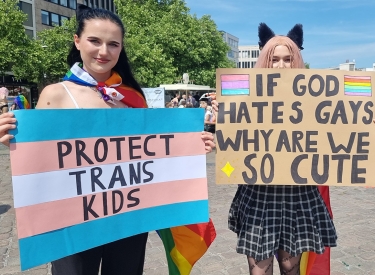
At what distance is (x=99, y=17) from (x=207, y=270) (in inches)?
92.7

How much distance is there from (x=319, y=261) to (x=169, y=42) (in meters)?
24.0

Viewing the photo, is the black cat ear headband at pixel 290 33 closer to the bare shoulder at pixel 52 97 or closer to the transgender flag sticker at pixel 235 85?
the transgender flag sticker at pixel 235 85

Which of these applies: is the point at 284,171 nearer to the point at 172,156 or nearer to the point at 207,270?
the point at 172,156

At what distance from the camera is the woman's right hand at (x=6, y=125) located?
1485mm

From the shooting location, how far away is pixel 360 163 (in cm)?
196

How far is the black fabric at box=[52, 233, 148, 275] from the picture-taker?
1.78 metres

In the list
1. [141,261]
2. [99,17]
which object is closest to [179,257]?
[141,261]

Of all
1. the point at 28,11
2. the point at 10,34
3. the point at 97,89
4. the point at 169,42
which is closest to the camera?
the point at 97,89

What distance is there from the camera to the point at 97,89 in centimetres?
180

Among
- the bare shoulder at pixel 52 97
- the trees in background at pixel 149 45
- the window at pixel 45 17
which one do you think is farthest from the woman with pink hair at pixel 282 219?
the window at pixel 45 17

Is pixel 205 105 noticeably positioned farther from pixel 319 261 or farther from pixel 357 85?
pixel 357 85

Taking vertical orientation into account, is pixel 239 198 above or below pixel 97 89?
below

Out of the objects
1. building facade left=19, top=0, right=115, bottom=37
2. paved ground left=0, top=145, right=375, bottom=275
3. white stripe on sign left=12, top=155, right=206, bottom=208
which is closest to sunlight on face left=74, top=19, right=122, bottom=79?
white stripe on sign left=12, top=155, right=206, bottom=208

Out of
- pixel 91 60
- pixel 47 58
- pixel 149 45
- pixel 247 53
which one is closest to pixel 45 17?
pixel 47 58
